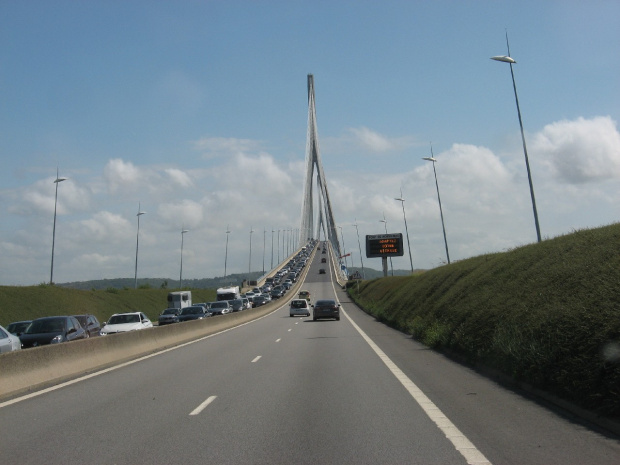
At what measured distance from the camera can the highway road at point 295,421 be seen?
23.1ft

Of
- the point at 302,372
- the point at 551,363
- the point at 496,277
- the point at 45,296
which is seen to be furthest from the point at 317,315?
the point at 551,363

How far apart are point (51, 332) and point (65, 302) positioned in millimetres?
30504

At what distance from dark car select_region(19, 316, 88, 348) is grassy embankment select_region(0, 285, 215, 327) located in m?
20.8

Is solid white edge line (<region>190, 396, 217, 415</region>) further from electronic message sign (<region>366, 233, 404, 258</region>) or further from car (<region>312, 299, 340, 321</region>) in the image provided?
electronic message sign (<region>366, 233, 404, 258</region>)

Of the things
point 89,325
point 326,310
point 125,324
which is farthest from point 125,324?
point 326,310

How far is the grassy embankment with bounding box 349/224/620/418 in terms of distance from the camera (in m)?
9.75

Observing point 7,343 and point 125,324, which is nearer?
point 7,343

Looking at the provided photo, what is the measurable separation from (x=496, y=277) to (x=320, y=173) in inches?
6054

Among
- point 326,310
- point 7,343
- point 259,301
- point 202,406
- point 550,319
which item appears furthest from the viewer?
point 259,301

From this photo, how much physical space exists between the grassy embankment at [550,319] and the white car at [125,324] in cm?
1302

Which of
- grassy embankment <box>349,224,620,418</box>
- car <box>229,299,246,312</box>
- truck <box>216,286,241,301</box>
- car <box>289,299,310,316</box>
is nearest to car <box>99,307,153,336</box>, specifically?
grassy embankment <box>349,224,620,418</box>

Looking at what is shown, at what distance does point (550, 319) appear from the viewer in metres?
12.7

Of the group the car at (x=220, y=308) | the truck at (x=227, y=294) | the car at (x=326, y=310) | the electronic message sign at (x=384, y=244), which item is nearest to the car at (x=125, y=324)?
the car at (x=326, y=310)

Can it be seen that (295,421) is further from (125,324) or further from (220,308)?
(220,308)
